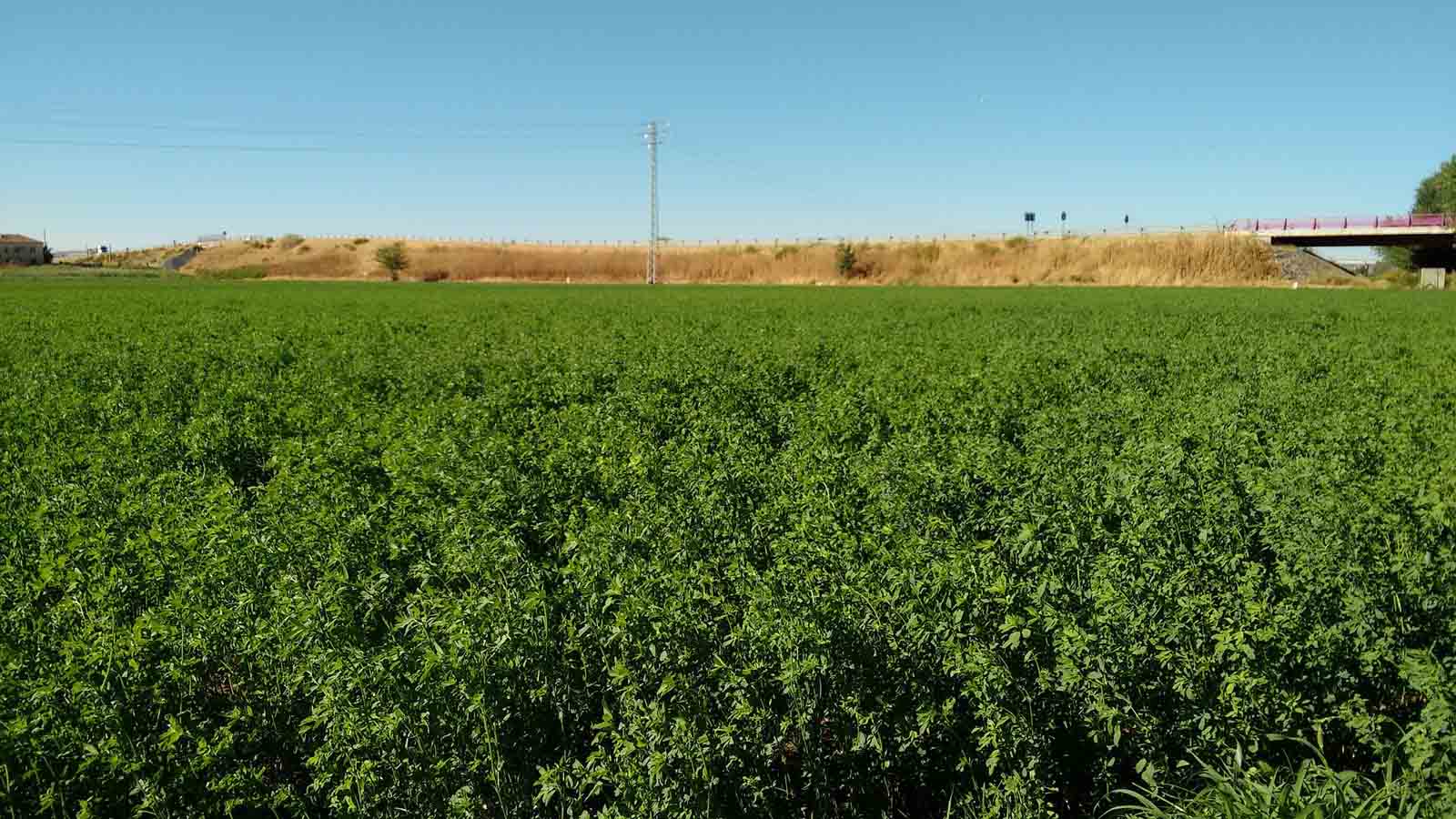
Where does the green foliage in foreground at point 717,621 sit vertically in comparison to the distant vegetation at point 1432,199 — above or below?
below

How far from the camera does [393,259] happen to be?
12962cm

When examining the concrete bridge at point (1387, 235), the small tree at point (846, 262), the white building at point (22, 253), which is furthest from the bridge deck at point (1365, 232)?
the white building at point (22, 253)

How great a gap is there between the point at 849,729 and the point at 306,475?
5.57m

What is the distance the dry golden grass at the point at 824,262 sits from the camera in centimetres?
9719

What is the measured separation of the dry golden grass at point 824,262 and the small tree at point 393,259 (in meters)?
1.73

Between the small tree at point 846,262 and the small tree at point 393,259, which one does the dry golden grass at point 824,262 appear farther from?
the small tree at point 393,259

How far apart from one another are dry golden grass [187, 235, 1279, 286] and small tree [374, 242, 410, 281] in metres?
1.73

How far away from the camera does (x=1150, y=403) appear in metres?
13.0

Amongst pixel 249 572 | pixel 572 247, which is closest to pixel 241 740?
pixel 249 572

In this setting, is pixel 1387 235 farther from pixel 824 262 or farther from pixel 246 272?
pixel 246 272

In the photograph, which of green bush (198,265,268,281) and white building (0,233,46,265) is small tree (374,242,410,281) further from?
white building (0,233,46,265)

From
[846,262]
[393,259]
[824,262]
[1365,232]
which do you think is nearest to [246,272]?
[393,259]

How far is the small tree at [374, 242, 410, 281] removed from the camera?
5103 inches

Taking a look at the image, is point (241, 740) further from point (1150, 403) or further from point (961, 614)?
point (1150, 403)
